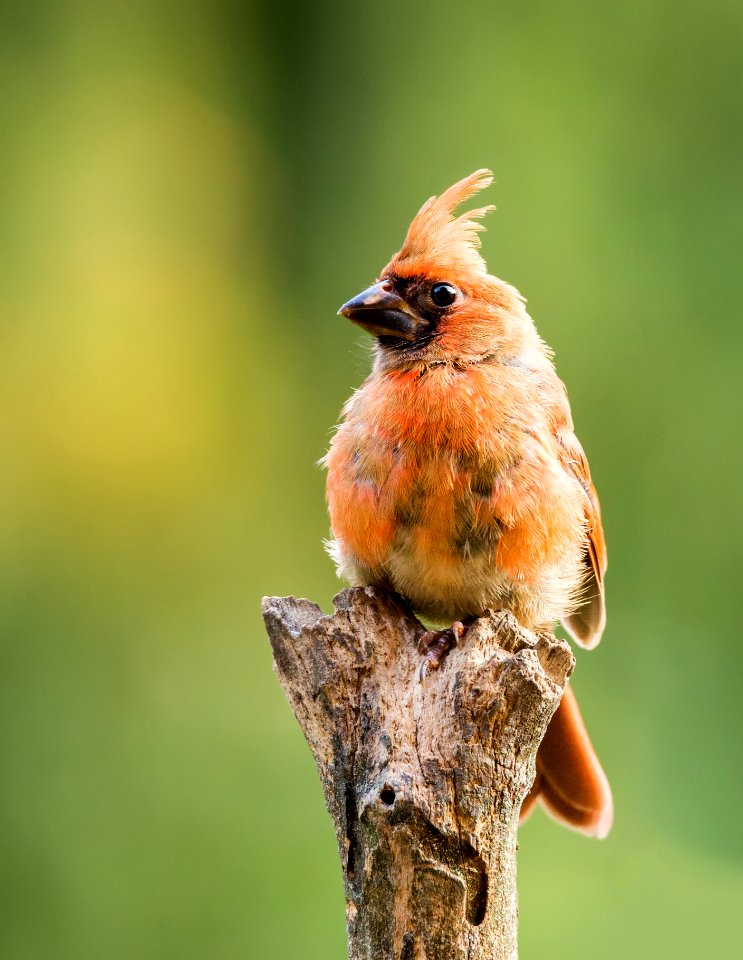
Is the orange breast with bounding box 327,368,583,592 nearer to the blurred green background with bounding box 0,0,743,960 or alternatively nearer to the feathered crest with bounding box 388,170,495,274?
the feathered crest with bounding box 388,170,495,274

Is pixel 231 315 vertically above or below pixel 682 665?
above

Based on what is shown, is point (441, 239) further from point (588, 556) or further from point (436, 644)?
point (436, 644)

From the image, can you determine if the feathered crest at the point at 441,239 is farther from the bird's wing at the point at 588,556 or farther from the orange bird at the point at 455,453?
the bird's wing at the point at 588,556

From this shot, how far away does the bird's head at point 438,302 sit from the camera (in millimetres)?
3082

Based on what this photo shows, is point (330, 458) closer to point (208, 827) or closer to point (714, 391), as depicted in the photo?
point (208, 827)

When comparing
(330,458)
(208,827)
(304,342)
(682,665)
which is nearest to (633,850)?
(682,665)

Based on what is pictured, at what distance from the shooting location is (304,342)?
5.97 m

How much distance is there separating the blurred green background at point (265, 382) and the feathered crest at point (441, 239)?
93.2 inches

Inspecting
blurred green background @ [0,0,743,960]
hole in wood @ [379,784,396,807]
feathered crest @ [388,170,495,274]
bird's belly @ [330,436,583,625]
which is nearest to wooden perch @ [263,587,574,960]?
hole in wood @ [379,784,396,807]

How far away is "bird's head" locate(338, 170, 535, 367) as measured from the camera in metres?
3.08

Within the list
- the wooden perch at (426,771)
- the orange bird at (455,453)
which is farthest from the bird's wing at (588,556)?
the wooden perch at (426,771)

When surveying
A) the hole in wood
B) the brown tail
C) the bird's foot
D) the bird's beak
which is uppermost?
the bird's beak

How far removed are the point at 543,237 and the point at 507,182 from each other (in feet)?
1.02

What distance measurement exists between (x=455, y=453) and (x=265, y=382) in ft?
10.3
